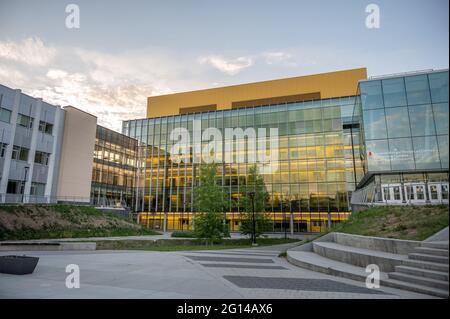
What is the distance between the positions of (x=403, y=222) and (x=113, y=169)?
50.5 meters

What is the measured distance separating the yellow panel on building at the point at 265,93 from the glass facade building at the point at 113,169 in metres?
17.3

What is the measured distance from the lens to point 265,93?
6197cm

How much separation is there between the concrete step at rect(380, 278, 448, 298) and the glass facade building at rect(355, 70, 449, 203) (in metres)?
11.7

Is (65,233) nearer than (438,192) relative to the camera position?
No

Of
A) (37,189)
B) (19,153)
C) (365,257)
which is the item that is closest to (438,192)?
(365,257)

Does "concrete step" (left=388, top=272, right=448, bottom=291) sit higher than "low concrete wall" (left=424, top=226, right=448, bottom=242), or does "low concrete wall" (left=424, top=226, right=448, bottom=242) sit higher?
"low concrete wall" (left=424, top=226, right=448, bottom=242)

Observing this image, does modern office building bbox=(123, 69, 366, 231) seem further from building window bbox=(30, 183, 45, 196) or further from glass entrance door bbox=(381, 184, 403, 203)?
glass entrance door bbox=(381, 184, 403, 203)

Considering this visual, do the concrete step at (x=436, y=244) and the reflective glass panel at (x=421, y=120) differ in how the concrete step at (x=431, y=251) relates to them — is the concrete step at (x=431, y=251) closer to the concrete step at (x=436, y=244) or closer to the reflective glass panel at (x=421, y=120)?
the concrete step at (x=436, y=244)

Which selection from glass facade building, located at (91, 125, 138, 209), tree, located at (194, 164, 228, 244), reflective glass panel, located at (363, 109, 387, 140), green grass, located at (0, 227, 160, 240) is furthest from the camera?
glass facade building, located at (91, 125, 138, 209)

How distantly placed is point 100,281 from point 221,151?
42.4m

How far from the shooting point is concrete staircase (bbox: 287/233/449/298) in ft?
24.1

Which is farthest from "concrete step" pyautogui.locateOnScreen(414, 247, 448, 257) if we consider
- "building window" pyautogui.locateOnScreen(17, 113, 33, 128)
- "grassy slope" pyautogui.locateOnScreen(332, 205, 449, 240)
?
"building window" pyautogui.locateOnScreen(17, 113, 33, 128)

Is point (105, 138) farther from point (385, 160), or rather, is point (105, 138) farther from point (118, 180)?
point (385, 160)

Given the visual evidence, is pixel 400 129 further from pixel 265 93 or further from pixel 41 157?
pixel 41 157
